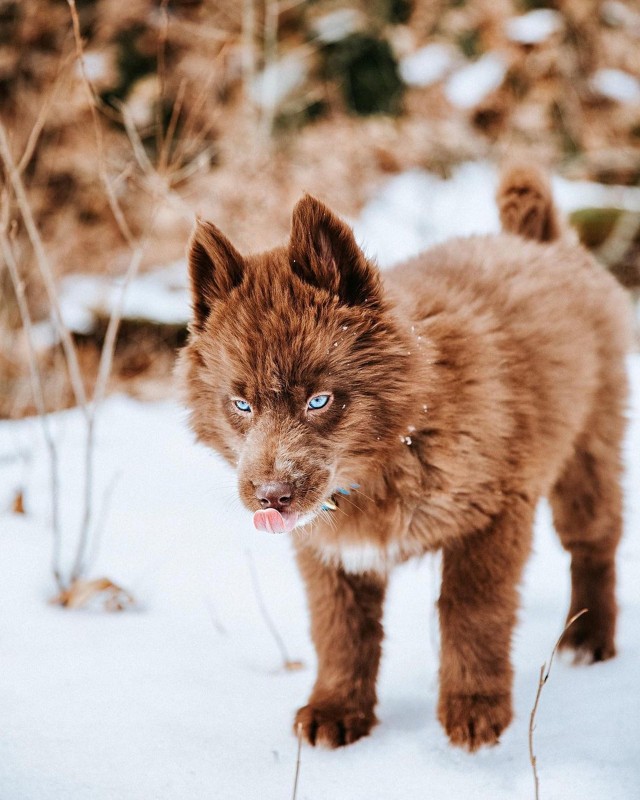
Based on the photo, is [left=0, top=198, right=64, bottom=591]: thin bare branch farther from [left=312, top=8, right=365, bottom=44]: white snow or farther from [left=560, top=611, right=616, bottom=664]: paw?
[left=312, top=8, right=365, bottom=44]: white snow

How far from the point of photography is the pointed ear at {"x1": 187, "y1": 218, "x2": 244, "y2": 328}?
2414 mm

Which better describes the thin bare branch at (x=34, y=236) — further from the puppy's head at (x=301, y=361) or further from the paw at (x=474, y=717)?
the paw at (x=474, y=717)

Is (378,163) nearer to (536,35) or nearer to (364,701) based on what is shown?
(536,35)

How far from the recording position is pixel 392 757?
7.72 feet

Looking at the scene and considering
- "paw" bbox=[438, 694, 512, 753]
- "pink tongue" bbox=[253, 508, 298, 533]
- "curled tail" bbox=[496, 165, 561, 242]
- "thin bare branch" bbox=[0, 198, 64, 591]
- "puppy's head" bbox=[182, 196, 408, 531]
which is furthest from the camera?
"curled tail" bbox=[496, 165, 561, 242]

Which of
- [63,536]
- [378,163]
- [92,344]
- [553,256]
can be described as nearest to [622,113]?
[378,163]

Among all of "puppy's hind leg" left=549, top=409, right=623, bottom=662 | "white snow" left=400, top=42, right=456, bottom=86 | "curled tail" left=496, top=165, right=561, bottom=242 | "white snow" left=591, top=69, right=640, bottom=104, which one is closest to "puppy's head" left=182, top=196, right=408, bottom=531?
"puppy's hind leg" left=549, top=409, right=623, bottom=662

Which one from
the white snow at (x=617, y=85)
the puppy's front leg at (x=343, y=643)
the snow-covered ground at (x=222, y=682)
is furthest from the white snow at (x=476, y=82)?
the puppy's front leg at (x=343, y=643)

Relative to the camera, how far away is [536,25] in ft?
42.2

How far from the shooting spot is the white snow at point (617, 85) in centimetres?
1273

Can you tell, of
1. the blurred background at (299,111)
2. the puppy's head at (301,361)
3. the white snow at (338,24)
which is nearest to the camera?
the puppy's head at (301,361)

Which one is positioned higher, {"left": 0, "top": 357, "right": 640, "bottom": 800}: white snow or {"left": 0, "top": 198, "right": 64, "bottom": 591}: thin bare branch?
{"left": 0, "top": 198, "right": 64, "bottom": 591}: thin bare branch

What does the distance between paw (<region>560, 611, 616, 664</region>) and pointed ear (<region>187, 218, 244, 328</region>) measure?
6.10 ft

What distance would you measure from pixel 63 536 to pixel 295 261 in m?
2.15
